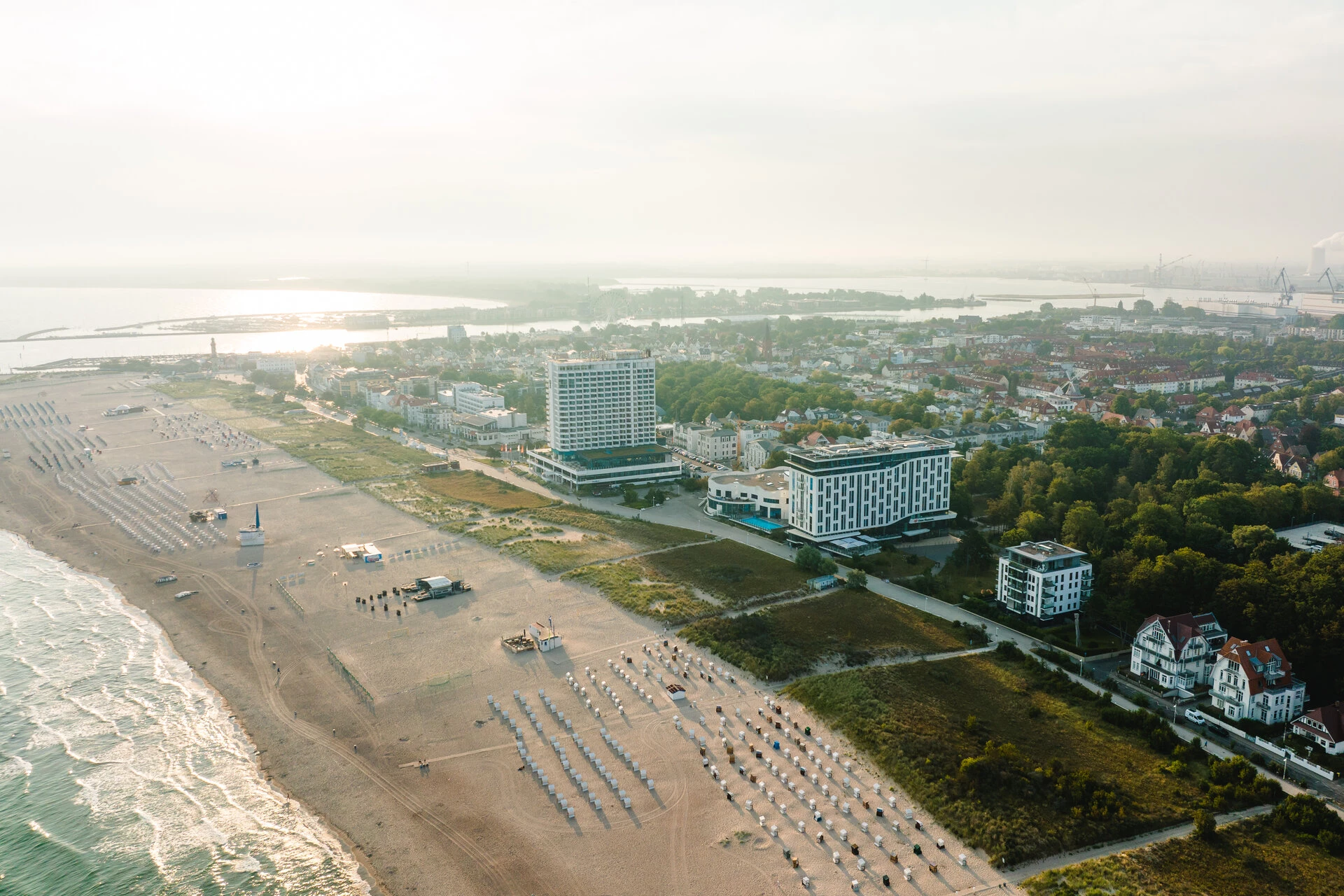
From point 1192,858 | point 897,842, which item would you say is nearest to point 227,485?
point 897,842

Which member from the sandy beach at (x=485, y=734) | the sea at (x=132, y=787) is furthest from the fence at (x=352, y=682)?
the sea at (x=132, y=787)

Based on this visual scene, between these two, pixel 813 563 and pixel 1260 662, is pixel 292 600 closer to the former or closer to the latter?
pixel 813 563

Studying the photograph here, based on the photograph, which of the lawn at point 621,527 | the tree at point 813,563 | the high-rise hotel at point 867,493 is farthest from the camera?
the lawn at point 621,527

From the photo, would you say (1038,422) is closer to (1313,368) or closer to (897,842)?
(1313,368)

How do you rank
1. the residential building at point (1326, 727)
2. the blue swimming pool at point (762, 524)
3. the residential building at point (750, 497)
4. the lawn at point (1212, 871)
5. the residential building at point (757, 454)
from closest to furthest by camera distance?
1. the lawn at point (1212, 871)
2. the residential building at point (1326, 727)
3. the blue swimming pool at point (762, 524)
4. the residential building at point (750, 497)
5. the residential building at point (757, 454)

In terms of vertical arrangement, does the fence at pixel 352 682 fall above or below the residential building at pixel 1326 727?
below

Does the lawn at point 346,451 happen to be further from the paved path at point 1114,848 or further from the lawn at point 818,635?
the paved path at point 1114,848
